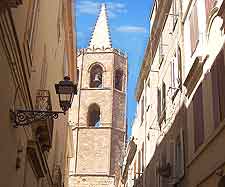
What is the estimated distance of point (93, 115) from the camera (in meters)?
61.2

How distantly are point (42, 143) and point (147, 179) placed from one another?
11.9 metres

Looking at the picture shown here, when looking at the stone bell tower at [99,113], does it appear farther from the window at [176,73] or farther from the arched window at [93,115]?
the window at [176,73]

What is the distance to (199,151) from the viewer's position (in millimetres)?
13516

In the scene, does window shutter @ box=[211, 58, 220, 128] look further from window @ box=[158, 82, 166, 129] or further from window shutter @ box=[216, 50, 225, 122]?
window @ box=[158, 82, 166, 129]

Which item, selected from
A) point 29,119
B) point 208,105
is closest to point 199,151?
point 208,105

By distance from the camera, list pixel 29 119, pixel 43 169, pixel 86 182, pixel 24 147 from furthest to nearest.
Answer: pixel 86 182
pixel 43 169
pixel 24 147
pixel 29 119

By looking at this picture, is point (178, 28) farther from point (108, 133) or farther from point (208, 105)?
point (108, 133)

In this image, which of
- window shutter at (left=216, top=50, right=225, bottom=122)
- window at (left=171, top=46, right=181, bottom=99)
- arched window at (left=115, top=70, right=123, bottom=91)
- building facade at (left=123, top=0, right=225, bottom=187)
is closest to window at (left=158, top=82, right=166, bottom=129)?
building facade at (left=123, top=0, right=225, bottom=187)

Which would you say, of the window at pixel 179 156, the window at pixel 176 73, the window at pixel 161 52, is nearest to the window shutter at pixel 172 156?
the window at pixel 179 156

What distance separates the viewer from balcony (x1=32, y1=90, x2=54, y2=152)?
1218 centimetres

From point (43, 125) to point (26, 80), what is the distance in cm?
171

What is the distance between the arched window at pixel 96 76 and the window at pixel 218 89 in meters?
49.4

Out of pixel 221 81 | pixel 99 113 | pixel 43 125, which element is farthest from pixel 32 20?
pixel 99 113

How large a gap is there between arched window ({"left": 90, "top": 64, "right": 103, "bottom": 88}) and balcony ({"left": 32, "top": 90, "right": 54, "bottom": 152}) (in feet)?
159
